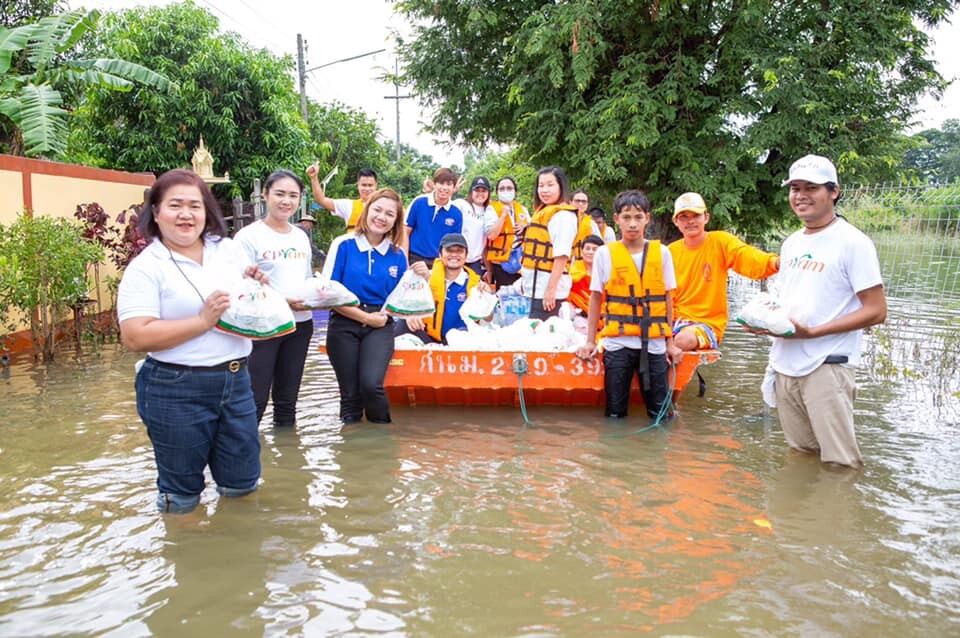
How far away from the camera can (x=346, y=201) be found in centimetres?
805

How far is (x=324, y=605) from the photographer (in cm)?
322

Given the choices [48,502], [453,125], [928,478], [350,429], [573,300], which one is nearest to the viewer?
[48,502]

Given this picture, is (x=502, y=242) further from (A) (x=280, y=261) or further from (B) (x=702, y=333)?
(A) (x=280, y=261)

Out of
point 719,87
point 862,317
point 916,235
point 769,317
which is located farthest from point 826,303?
point 719,87

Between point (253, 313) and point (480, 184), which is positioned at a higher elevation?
point (480, 184)

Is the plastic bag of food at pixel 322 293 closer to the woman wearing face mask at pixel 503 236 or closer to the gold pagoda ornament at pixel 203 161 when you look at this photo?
the woman wearing face mask at pixel 503 236

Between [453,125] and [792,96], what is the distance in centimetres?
652

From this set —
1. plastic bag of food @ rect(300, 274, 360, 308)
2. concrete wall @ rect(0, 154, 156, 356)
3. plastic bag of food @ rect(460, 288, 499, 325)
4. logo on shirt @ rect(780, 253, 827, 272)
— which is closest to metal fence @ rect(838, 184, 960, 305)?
logo on shirt @ rect(780, 253, 827, 272)

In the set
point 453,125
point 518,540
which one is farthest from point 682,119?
point 518,540

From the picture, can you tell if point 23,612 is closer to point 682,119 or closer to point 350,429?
point 350,429

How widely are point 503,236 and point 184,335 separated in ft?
19.4

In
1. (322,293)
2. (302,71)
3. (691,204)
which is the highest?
(302,71)

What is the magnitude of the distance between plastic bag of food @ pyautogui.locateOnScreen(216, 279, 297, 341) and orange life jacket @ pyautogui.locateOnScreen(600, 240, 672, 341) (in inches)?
110

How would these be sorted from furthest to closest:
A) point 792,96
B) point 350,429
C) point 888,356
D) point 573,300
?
1. point 792,96
2. point 888,356
3. point 573,300
4. point 350,429
